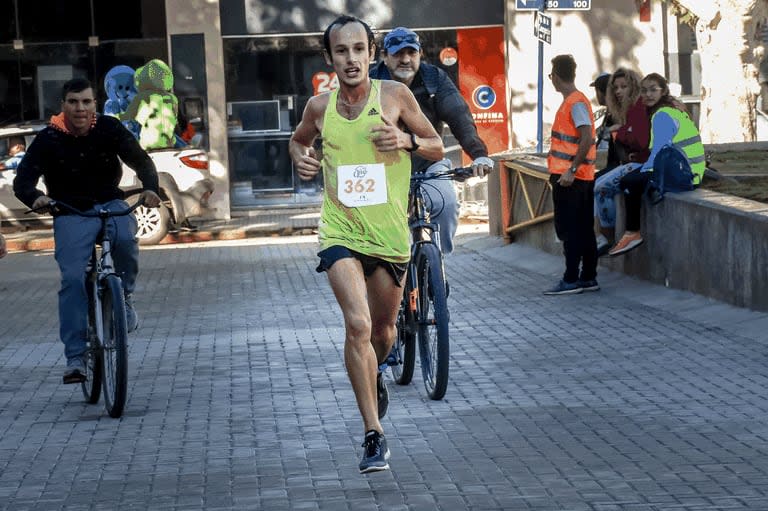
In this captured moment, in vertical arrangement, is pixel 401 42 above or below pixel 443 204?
above

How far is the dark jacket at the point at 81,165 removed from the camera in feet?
31.2

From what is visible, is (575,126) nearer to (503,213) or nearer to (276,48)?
(503,213)

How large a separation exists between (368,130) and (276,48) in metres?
21.8

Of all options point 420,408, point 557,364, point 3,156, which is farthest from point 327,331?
point 3,156

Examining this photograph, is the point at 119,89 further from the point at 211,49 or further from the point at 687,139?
the point at 687,139

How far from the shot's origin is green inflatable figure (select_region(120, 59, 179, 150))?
26234 millimetres

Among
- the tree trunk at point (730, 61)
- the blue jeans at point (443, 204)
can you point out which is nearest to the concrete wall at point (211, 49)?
the tree trunk at point (730, 61)

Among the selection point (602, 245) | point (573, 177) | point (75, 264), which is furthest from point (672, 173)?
point (75, 264)

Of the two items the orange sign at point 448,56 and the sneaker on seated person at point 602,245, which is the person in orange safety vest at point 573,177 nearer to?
the sneaker on seated person at point 602,245

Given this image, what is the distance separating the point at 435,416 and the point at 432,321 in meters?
0.66

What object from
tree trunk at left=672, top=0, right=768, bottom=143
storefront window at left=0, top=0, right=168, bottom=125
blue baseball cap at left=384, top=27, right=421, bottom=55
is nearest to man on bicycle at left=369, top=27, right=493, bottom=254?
blue baseball cap at left=384, top=27, right=421, bottom=55

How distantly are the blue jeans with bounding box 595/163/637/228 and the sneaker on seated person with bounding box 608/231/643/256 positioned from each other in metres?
0.66

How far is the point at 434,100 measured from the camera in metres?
9.70

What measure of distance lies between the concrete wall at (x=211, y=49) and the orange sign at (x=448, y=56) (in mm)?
3709
